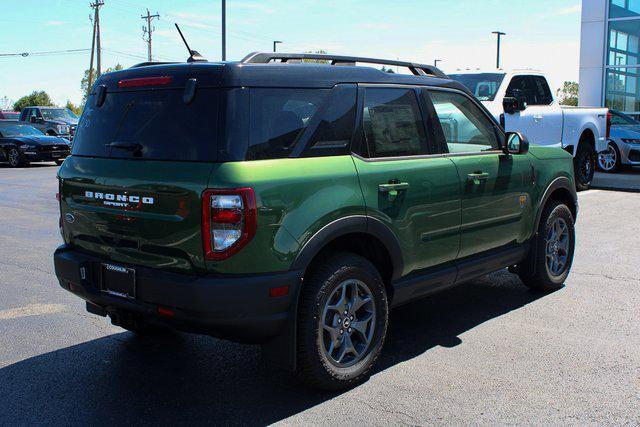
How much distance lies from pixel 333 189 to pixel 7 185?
14.5 m

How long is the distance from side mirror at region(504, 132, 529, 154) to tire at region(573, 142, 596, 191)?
8437mm

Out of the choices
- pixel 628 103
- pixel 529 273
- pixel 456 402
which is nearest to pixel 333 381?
pixel 456 402

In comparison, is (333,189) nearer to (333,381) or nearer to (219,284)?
(219,284)

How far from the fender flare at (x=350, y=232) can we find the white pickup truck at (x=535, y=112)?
661cm

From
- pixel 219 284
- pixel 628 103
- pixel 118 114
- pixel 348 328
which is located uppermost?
pixel 628 103

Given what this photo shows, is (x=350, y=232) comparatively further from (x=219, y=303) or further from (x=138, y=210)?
(x=138, y=210)

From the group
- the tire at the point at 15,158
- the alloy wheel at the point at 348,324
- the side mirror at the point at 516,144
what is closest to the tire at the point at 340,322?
the alloy wheel at the point at 348,324

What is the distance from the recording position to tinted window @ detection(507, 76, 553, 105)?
36.8 feet

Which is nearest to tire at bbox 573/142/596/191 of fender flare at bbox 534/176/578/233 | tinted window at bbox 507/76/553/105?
tinted window at bbox 507/76/553/105

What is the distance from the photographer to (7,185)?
16.2 meters

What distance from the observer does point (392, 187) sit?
420 cm

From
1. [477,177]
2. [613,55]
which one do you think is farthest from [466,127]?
[613,55]

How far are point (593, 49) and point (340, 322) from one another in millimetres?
21827

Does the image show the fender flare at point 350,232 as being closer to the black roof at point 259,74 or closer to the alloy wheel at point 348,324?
the alloy wheel at point 348,324
